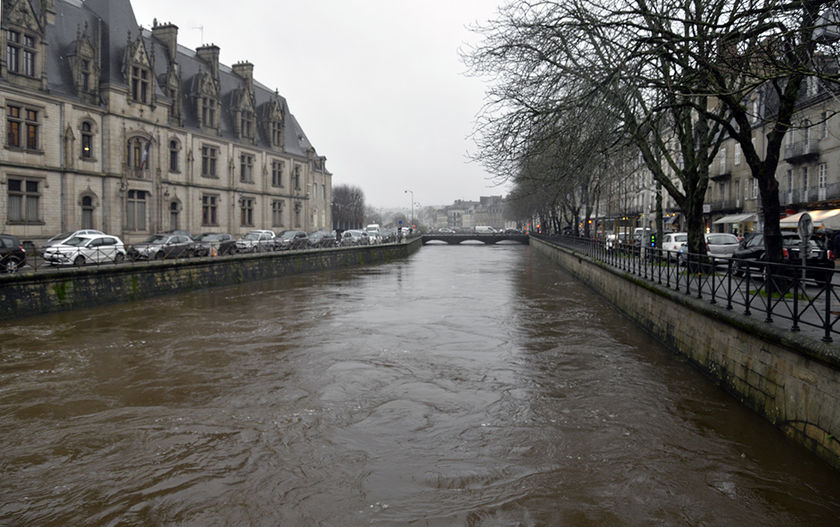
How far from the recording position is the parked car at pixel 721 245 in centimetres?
2574

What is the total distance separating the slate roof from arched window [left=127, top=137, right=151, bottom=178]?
339 cm

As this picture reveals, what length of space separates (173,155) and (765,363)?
40196 mm

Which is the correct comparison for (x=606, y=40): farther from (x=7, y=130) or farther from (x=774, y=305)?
(x=7, y=130)

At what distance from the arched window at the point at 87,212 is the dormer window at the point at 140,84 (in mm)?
7135

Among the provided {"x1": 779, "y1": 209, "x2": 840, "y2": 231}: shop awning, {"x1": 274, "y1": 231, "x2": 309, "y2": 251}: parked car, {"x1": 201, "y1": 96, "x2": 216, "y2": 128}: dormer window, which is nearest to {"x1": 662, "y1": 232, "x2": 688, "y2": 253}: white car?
{"x1": 779, "y1": 209, "x2": 840, "y2": 231}: shop awning

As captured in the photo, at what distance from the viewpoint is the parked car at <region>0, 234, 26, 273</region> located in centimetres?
1769

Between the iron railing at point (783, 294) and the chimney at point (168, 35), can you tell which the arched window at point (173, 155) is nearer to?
the chimney at point (168, 35)

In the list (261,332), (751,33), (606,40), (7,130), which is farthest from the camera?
(7,130)

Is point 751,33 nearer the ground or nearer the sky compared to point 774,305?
nearer the sky

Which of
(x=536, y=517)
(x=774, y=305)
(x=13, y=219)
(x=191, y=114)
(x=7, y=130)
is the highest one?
(x=191, y=114)

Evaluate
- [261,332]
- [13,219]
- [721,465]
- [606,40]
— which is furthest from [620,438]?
[13,219]

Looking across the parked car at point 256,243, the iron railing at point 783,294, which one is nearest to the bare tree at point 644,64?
the iron railing at point 783,294

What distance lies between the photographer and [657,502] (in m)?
6.47

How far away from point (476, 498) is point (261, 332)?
11.0m
